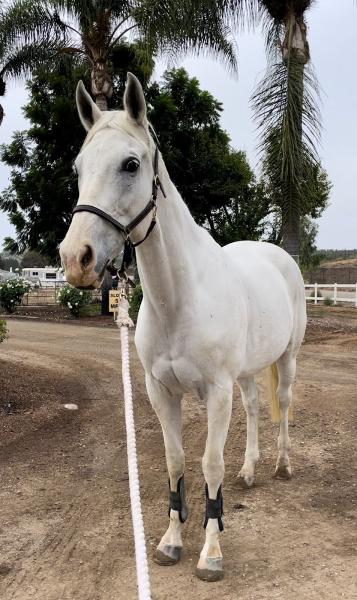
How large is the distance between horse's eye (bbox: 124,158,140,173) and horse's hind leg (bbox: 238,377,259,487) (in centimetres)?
259

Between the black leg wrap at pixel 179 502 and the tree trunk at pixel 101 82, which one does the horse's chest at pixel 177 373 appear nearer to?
the black leg wrap at pixel 179 502

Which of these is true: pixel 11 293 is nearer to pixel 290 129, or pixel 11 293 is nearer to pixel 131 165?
pixel 290 129

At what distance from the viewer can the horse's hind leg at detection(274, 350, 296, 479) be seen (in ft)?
14.0

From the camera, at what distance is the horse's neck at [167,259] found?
8.65 feet

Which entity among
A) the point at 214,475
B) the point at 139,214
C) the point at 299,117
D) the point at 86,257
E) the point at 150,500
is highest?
the point at 299,117

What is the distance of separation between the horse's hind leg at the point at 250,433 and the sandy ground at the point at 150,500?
0.11m

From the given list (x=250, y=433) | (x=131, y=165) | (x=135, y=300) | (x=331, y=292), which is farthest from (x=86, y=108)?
(x=331, y=292)

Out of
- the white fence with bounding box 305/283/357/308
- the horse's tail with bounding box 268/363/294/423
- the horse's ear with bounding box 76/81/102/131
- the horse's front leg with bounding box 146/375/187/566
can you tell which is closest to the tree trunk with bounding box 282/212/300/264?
the horse's tail with bounding box 268/363/294/423

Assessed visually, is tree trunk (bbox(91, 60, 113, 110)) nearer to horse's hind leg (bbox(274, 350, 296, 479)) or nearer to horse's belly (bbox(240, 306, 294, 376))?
horse's hind leg (bbox(274, 350, 296, 479))

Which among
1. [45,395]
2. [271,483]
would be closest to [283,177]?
[45,395]

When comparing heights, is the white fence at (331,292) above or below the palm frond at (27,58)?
below

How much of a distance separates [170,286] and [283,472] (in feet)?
7.48

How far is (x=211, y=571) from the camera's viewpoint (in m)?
2.79

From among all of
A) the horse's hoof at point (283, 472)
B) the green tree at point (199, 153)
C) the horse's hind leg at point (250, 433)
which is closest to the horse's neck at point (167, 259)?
the horse's hind leg at point (250, 433)
